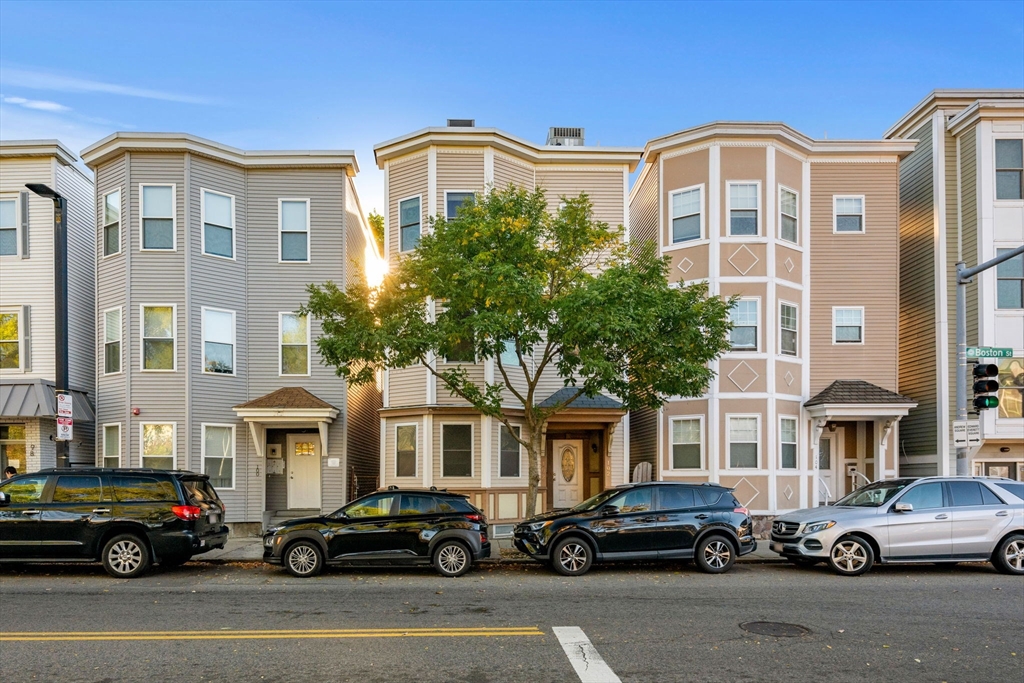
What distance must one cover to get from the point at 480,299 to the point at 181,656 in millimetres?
8035

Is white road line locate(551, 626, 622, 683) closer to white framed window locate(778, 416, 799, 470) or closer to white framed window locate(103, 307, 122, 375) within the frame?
white framed window locate(778, 416, 799, 470)

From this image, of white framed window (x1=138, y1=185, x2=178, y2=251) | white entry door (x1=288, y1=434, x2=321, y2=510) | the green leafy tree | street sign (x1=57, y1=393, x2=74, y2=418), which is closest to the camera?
the green leafy tree

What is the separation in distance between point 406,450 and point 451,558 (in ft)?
21.2

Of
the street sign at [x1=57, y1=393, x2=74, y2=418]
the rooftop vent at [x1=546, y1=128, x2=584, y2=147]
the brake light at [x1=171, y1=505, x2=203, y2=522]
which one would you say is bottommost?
the brake light at [x1=171, y1=505, x2=203, y2=522]

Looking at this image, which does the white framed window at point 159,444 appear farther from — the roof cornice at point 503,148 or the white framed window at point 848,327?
the white framed window at point 848,327

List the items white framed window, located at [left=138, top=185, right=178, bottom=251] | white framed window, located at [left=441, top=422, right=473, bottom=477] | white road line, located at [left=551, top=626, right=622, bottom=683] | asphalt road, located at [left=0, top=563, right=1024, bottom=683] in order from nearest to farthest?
white road line, located at [left=551, top=626, right=622, bottom=683]
asphalt road, located at [left=0, top=563, right=1024, bottom=683]
white framed window, located at [left=441, top=422, right=473, bottom=477]
white framed window, located at [left=138, top=185, right=178, bottom=251]

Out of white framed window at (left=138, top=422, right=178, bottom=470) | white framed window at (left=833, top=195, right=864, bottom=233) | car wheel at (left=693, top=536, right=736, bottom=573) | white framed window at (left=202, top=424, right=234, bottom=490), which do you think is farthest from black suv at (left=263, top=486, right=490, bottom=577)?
white framed window at (left=833, top=195, right=864, bottom=233)

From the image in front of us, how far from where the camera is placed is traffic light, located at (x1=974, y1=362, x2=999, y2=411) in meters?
14.1

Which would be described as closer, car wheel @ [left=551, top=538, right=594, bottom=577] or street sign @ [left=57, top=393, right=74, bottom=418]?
car wheel @ [left=551, top=538, right=594, bottom=577]

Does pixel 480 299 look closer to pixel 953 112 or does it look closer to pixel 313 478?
pixel 313 478

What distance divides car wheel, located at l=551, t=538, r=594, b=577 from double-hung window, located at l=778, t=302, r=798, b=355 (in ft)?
29.5

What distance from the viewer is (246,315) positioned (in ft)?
65.7

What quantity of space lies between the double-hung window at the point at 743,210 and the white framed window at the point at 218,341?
12794 mm

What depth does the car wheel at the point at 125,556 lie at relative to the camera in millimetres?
12703
